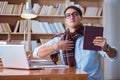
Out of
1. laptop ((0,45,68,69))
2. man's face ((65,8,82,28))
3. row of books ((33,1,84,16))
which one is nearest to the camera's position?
laptop ((0,45,68,69))

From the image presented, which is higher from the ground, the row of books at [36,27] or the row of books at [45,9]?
the row of books at [45,9]

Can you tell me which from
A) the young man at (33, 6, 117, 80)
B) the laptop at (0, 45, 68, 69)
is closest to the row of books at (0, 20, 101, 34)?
the young man at (33, 6, 117, 80)

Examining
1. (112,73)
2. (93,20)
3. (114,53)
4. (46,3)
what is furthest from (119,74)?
(114,53)

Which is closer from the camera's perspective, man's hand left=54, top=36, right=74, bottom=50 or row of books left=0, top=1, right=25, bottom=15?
man's hand left=54, top=36, right=74, bottom=50

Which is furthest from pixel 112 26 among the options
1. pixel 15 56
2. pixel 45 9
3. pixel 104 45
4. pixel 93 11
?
pixel 15 56

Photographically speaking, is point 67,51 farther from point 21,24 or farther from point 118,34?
point 118,34

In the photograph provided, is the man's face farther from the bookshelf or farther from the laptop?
the bookshelf

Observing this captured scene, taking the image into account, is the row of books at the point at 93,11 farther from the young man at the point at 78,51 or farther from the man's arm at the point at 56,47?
the man's arm at the point at 56,47

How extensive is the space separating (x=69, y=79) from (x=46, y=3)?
370cm

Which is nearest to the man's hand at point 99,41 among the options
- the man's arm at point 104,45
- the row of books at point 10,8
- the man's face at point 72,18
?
the man's arm at point 104,45

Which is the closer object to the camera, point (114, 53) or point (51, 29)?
point (114, 53)

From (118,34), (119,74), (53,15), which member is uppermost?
(53,15)

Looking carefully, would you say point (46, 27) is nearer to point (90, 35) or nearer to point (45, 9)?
point (45, 9)

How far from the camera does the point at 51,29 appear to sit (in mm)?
4746
